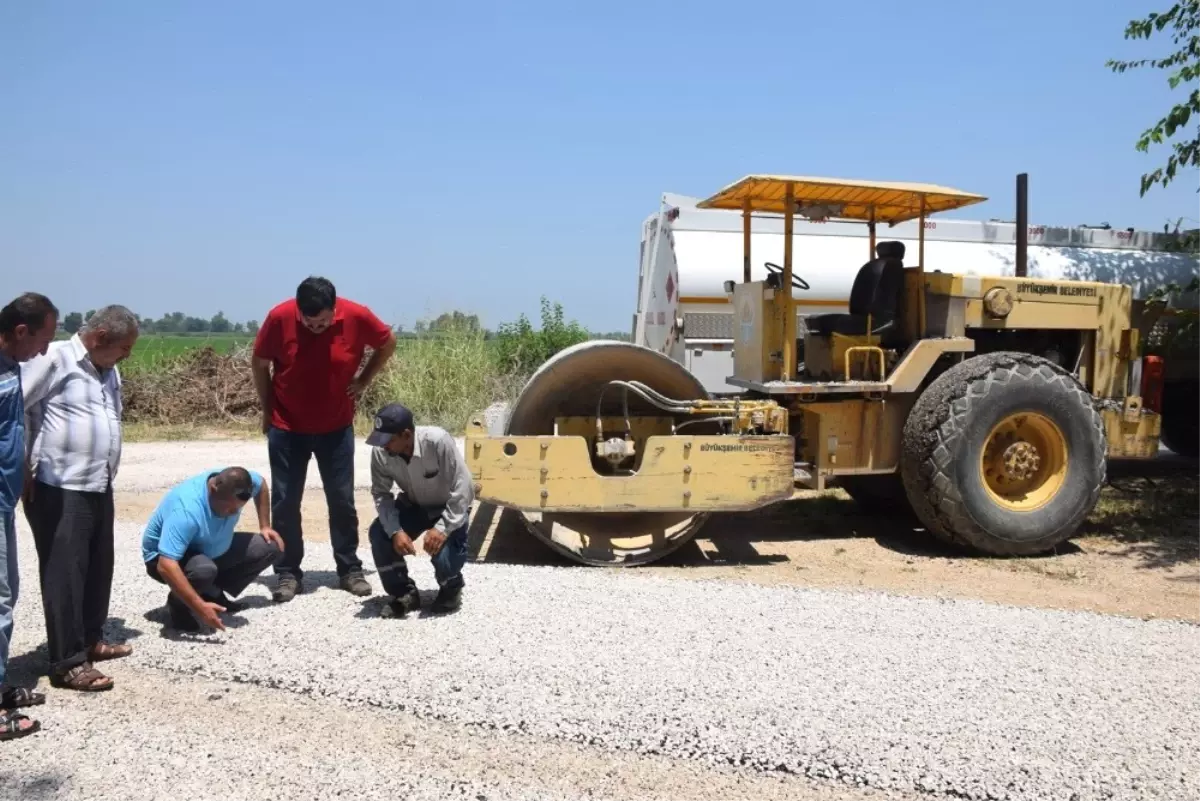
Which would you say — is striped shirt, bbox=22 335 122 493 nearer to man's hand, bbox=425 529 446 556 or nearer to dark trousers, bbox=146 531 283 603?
dark trousers, bbox=146 531 283 603

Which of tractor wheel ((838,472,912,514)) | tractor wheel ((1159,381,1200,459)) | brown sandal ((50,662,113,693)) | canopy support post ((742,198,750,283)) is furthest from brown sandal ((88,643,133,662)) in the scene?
tractor wheel ((1159,381,1200,459))

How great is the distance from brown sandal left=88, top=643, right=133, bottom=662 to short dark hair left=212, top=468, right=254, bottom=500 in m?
0.72

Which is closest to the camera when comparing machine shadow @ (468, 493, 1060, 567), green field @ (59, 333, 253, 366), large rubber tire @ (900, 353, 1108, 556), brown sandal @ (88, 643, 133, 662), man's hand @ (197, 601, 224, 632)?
brown sandal @ (88, 643, 133, 662)

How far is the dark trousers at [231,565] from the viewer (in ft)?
13.8

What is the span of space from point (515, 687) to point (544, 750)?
1.40ft

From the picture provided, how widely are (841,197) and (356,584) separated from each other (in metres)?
4.11

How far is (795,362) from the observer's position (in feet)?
Result: 21.0

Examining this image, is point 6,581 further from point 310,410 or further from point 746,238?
point 746,238

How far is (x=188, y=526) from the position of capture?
163 inches

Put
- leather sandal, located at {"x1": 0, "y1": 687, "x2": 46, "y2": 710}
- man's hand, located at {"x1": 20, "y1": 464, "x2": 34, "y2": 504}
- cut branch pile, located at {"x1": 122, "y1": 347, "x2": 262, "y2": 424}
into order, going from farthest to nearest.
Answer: cut branch pile, located at {"x1": 122, "y1": 347, "x2": 262, "y2": 424}, man's hand, located at {"x1": 20, "y1": 464, "x2": 34, "y2": 504}, leather sandal, located at {"x1": 0, "y1": 687, "x2": 46, "y2": 710}

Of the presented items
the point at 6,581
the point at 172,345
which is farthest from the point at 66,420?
the point at 172,345

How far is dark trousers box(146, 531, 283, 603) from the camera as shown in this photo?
165 inches

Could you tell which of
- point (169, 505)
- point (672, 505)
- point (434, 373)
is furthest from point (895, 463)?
point (434, 373)

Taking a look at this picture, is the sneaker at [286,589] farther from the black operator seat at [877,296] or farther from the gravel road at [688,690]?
the black operator seat at [877,296]
